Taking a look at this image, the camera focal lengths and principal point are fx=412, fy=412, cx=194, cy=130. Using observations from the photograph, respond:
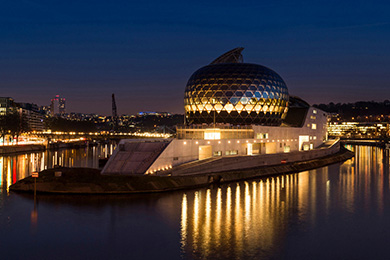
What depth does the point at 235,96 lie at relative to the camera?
75312 mm

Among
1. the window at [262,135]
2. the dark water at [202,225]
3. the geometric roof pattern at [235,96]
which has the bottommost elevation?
the dark water at [202,225]

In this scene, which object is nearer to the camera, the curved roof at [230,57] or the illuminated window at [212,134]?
the illuminated window at [212,134]

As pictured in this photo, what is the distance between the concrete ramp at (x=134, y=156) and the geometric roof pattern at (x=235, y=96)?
82.2 ft

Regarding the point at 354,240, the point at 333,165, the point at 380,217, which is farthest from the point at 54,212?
the point at 333,165

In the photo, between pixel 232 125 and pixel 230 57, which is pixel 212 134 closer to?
pixel 232 125

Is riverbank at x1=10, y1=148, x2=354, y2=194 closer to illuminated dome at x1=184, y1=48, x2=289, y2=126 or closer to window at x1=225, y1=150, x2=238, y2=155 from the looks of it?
window at x1=225, y1=150, x2=238, y2=155

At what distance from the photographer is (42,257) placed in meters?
24.3

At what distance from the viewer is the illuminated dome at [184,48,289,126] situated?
247 ft

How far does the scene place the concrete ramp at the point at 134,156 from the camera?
1877 inches

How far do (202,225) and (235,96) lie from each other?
46.5 m

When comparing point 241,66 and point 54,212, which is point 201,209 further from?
point 241,66

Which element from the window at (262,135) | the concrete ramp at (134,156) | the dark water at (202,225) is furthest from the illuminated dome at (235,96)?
the dark water at (202,225)

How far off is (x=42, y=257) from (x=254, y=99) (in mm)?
57234

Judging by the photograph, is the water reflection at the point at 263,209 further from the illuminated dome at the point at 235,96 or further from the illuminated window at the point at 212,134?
the illuminated dome at the point at 235,96
